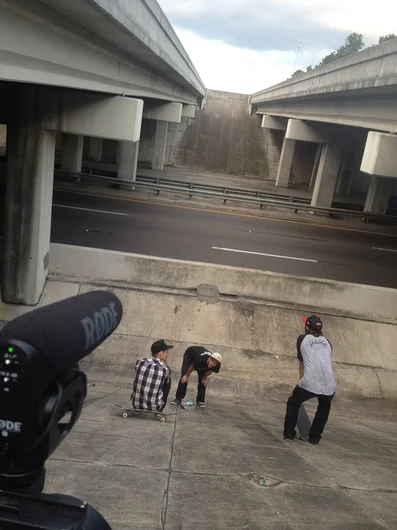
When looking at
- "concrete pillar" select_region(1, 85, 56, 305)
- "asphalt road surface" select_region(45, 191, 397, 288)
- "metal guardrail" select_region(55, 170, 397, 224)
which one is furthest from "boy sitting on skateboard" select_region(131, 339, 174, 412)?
"metal guardrail" select_region(55, 170, 397, 224)

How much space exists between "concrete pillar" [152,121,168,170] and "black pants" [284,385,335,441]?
28356mm

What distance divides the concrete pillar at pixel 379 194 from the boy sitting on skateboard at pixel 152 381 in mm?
21484

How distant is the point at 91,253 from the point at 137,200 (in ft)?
32.6

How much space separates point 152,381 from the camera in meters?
6.31

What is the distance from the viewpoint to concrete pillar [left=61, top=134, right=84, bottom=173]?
22.9 metres

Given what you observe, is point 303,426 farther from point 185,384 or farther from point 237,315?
point 237,315

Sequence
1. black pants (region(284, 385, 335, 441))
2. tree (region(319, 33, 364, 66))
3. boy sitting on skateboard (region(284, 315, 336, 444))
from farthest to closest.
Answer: tree (region(319, 33, 364, 66)), black pants (region(284, 385, 335, 441)), boy sitting on skateboard (region(284, 315, 336, 444))

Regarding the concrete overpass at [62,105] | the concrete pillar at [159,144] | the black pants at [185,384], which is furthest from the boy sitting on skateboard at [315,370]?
the concrete pillar at [159,144]

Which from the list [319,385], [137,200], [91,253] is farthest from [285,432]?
[137,200]

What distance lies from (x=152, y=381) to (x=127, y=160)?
1891cm

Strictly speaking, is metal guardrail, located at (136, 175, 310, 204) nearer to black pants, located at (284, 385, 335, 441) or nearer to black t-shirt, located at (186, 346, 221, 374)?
black t-shirt, located at (186, 346, 221, 374)

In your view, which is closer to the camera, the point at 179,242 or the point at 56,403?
the point at 56,403

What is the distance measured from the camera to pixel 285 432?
6.39 metres

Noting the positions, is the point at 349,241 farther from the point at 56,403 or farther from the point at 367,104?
the point at 56,403
